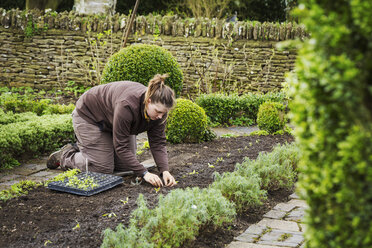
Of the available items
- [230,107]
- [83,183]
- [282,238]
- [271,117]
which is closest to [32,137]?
[83,183]

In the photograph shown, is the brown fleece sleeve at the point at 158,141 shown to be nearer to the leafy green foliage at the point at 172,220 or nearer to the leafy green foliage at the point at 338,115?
the leafy green foliage at the point at 172,220

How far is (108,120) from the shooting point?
15.0 feet

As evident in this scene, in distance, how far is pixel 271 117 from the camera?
6.92 m

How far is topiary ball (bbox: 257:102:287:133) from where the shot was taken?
22.7 ft

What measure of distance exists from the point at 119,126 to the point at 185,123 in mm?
2259

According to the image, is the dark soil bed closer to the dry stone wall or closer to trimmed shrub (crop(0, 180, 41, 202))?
trimmed shrub (crop(0, 180, 41, 202))

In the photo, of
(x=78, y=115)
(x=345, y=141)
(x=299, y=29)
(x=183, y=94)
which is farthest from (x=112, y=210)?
(x=299, y=29)

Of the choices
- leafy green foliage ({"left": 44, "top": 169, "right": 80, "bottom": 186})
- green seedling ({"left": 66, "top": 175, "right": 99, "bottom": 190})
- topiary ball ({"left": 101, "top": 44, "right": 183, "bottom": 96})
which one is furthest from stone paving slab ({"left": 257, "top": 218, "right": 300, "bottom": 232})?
topiary ball ({"left": 101, "top": 44, "right": 183, "bottom": 96})

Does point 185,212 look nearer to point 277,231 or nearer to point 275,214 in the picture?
point 277,231

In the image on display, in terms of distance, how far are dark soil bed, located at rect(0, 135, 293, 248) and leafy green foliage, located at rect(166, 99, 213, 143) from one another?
1419 millimetres

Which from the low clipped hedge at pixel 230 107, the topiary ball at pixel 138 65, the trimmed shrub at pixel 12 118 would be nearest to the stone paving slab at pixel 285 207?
the trimmed shrub at pixel 12 118

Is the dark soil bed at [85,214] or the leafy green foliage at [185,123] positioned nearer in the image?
the dark soil bed at [85,214]

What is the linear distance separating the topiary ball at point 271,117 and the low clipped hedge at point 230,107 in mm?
→ 1434

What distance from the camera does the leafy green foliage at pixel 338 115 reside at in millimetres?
1354
